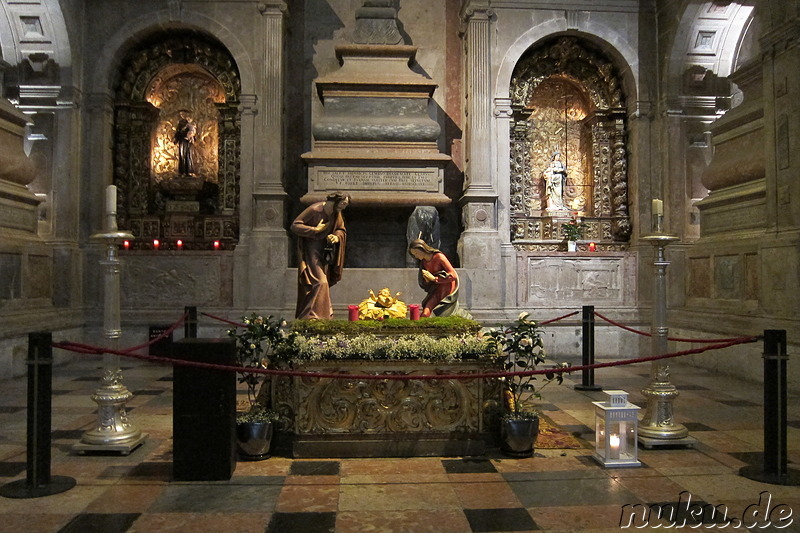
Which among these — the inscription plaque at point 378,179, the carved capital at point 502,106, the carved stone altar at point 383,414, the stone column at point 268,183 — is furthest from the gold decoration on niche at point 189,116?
the carved stone altar at point 383,414

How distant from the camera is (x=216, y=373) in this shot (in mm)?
5078

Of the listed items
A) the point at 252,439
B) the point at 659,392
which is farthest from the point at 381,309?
the point at 659,392

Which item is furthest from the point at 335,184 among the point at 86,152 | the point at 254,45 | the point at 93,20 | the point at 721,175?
the point at 721,175

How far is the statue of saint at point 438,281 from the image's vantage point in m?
7.20

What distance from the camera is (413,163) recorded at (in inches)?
474

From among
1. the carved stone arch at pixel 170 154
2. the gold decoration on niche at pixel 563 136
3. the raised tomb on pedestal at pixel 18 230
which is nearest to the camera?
the raised tomb on pedestal at pixel 18 230

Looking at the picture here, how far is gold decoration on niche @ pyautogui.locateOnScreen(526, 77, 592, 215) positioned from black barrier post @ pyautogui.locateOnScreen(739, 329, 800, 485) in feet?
29.4

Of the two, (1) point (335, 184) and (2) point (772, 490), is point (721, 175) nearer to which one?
(1) point (335, 184)

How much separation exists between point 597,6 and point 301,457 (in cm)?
1110

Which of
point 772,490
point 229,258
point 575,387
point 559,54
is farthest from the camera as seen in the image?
point 559,54

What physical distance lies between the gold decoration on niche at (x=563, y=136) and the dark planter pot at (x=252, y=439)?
977 centimetres

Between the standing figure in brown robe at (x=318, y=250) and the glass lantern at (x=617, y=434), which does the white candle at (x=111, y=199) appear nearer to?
the standing figure in brown robe at (x=318, y=250)

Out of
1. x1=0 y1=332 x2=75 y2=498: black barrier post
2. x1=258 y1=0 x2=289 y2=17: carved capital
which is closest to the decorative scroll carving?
x1=0 y1=332 x2=75 y2=498: black barrier post

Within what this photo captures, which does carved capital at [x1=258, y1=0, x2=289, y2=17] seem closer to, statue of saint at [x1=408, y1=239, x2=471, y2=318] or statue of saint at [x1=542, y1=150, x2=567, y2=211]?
statue of saint at [x1=542, y1=150, x2=567, y2=211]
